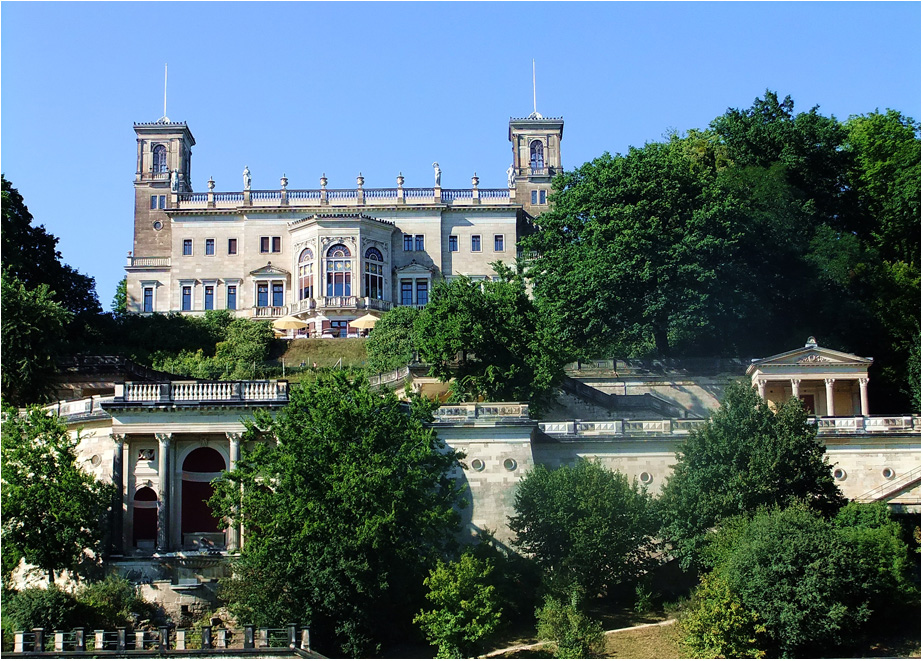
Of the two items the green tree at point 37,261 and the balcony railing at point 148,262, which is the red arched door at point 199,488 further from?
the balcony railing at point 148,262

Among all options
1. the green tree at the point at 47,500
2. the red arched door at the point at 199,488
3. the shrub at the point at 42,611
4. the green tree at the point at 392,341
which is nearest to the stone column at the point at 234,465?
the red arched door at the point at 199,488

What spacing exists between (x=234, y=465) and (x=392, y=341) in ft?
86.1

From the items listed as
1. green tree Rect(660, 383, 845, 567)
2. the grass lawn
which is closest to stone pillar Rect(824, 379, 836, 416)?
green tree Rect(660, 383, 845, 567)

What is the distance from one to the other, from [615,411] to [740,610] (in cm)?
1848

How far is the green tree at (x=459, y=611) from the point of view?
143ft

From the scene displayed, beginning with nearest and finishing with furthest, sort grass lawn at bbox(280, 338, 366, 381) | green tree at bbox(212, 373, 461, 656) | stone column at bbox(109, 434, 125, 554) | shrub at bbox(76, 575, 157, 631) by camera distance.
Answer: green tree at bbox(212, 373, 461, 656) < shrub at bbox(76, 575, 157, 631) < stone column at bbox(109, 434, 125, 554) < grass lawn at bbox(280, 338, 366, 381)

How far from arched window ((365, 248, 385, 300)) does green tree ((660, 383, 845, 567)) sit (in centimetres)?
4708

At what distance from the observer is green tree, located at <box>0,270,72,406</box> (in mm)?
59125

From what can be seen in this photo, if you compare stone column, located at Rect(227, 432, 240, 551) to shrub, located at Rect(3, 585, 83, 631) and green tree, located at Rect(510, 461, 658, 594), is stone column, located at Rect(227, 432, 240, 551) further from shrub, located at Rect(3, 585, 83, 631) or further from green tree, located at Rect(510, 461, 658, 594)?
green tree, located at Rect(510, 461, 658, 594)

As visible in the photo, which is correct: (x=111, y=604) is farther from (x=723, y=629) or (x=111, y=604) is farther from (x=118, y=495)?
(x=723, y=629)

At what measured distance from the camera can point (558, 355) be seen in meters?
57.9

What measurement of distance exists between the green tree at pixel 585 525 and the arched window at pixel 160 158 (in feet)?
218

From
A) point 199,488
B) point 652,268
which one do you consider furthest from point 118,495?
point 652,268

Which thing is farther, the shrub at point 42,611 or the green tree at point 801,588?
the shrub at point 42,611
